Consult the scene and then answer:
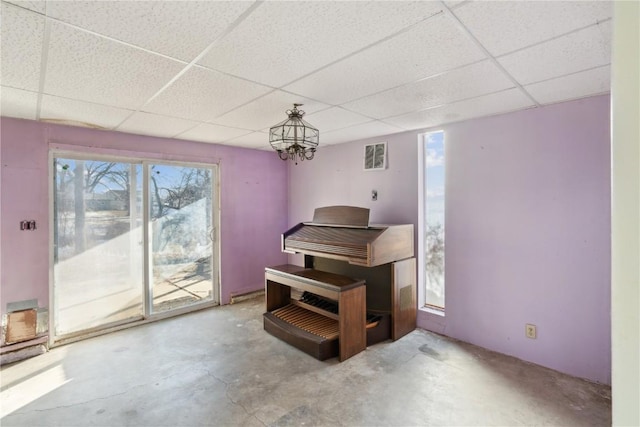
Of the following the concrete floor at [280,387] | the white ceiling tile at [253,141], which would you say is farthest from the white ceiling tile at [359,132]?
the concrete floor at [280,387]

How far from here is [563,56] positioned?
180 cm

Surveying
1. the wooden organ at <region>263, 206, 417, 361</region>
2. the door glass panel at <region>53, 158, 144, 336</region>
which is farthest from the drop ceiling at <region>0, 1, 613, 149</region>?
the wooden organ at <region>263, 206, 417, 361</region>

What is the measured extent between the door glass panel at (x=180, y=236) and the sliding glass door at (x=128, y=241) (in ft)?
0.04

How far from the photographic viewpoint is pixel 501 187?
3012 mm

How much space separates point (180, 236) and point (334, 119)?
8.74 ft

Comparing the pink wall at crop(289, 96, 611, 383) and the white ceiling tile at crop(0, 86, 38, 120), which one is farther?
the pink wall at crop(289, 96, 611, 383)

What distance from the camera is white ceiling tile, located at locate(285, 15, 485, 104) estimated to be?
159 centimetres

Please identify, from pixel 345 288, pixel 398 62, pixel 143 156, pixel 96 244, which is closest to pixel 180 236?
pixel 96 244

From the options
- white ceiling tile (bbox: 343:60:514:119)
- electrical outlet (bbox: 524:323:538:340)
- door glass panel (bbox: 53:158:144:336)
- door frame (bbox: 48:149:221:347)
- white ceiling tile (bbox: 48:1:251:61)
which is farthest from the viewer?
door glass panel (bbox: 53:158:144:336)

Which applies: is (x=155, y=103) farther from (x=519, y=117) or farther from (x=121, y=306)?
(x=519, y=117)

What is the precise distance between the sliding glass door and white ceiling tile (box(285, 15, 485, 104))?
2624 mm

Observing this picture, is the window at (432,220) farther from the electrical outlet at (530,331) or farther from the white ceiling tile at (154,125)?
the white ceiling tile at (154,125)

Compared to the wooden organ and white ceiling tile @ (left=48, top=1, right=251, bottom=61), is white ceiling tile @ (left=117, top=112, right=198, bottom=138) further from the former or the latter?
the wooden organ

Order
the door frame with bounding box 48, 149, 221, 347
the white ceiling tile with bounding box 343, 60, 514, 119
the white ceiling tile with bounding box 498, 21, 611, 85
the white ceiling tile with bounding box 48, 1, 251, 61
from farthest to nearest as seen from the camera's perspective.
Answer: the door frame with bounding box 48, 149, 221, 347 → the white ceiling tile with bounding box 343, 60, 514, 119 → the white ceiling tile with bounding box 498, 21, 611, 85 → the white ceiling tile with bounding box 48, 1, 251, 61
